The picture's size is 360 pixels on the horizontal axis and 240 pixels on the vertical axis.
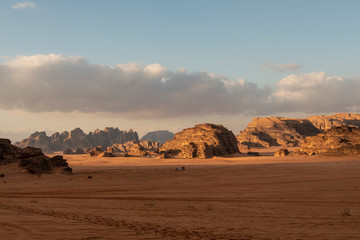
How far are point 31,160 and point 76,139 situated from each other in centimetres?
12534

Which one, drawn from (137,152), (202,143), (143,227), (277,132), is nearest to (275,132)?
(277,132)

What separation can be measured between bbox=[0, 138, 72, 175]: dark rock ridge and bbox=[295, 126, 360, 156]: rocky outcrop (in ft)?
145

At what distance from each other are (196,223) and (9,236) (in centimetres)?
507

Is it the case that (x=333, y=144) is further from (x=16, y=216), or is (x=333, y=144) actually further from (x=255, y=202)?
(x=16, y=216)

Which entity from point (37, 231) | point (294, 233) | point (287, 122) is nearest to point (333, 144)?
point (294, 233)

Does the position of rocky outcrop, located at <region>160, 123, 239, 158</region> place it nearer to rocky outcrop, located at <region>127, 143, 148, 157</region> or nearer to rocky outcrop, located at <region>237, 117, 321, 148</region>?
rocky outcrop, located at <region>127, 143, 148, 157</region>

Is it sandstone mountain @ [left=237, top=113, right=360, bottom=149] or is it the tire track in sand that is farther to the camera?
sandstone mountain @ [left=237, top=113, right=360, bottom=149]

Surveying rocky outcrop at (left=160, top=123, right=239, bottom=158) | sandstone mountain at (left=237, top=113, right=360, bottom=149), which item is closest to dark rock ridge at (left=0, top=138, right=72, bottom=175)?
rocky outcrop at (left=160, top=123, right=239, bottom=158)

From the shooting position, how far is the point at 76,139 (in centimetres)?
15338

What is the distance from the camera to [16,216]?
9875 mm

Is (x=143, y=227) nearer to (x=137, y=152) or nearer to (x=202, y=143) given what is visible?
(x=202, y=143)

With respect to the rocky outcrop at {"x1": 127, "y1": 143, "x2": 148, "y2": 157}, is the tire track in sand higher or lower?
lower

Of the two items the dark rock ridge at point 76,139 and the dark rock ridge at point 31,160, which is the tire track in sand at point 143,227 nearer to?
the dark rock ridge at point 31,160

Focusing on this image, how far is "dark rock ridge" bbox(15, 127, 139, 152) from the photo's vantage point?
145375 millimetres
